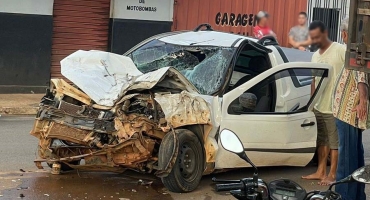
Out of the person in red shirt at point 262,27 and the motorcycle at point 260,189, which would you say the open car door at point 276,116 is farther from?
the person in red shirt at point 262,27

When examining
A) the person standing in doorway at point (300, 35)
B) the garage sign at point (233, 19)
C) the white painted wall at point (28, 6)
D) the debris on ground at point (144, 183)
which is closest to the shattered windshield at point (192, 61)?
the debris on ground at point (144, 183)

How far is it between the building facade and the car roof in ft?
22.4

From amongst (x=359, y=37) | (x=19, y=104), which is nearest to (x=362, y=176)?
(x=359, y=37)

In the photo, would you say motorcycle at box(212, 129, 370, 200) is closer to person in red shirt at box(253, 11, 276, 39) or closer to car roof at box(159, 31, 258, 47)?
car roof at box(159, 31, 258, 47)

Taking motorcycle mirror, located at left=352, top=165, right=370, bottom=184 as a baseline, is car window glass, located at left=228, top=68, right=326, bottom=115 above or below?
above

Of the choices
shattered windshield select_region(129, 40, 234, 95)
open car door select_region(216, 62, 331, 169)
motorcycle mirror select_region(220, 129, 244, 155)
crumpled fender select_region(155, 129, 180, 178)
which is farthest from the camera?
shattered windshield select_region(129, 40, 234, 95)

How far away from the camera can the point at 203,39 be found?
8.94m

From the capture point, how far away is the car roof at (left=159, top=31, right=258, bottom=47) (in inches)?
342

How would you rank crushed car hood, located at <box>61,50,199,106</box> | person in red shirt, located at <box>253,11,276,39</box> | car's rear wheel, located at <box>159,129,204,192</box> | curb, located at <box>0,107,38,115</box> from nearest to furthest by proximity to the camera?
car's rear wheel, located at <box>159,129,204,192</box> → crushed car hood, located at <box>61,50,199,106</box> → curb, located at <box>0,107,38,115</box> → person in red shirt, located at <box>253,11,276,39</box>

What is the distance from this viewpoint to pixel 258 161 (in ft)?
26.6

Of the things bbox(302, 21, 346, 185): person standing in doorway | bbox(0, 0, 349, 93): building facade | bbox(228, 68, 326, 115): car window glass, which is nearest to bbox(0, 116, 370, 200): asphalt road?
bbox(302, 21, 346, 185): person standing in doorway

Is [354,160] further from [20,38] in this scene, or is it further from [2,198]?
[20,38]

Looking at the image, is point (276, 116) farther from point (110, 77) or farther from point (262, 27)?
point (262, 27)

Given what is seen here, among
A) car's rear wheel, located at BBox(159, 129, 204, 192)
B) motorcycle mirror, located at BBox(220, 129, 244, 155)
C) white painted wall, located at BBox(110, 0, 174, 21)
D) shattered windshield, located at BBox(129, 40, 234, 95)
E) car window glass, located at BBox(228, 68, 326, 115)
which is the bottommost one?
car's rear wheel, located at BBox(159, 129, 204, 192)
